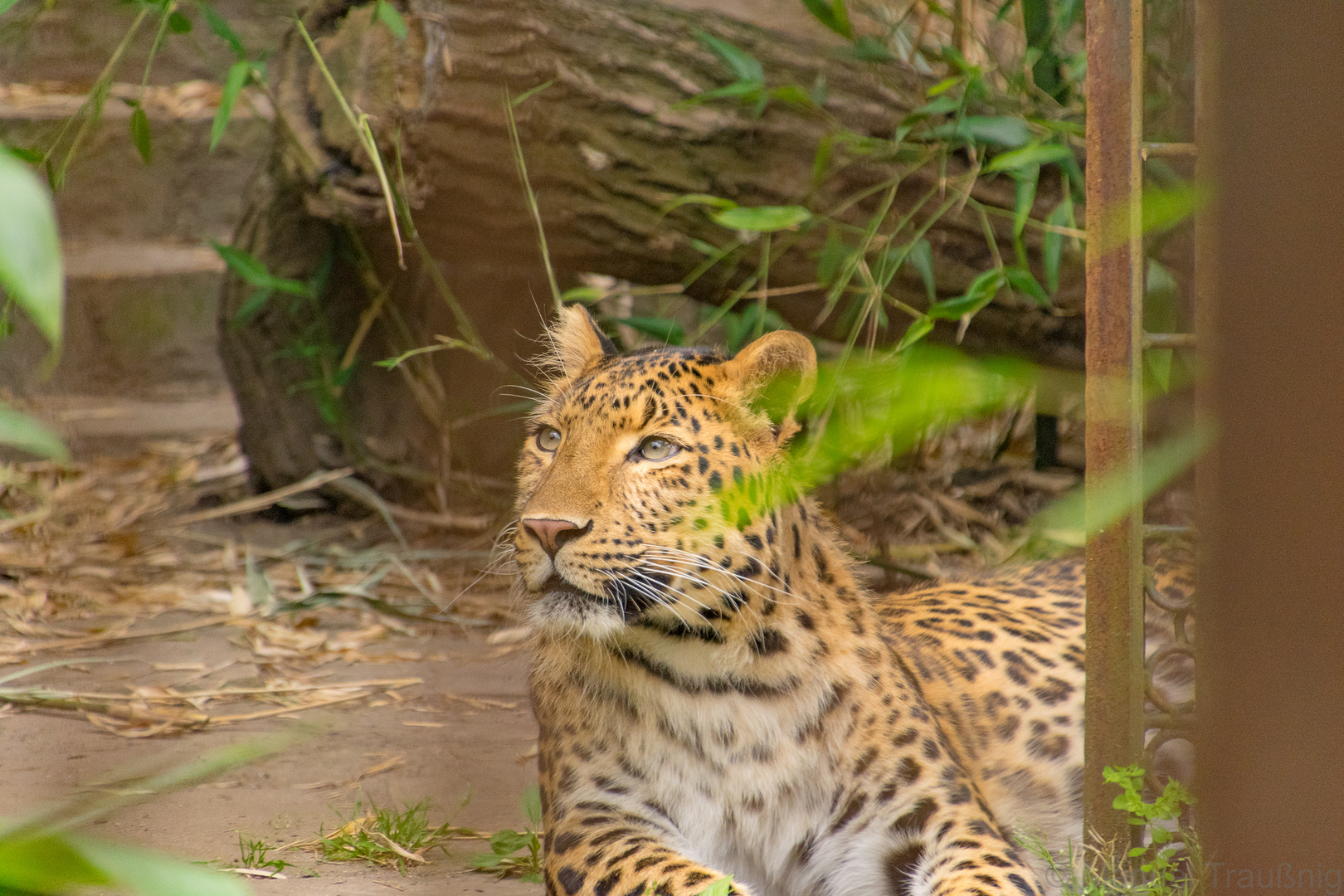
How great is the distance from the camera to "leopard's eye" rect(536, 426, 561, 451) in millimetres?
2809

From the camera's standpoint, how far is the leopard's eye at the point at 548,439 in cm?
281

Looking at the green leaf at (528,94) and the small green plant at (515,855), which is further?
the green leaf at (528,94)

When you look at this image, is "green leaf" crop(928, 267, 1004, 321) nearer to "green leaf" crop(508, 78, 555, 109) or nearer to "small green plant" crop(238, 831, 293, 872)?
"green leaf" crop(508, 78, 555, 109)

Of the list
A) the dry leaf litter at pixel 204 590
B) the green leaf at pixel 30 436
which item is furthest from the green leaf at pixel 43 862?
the dry leaf litter at pixel 204 590

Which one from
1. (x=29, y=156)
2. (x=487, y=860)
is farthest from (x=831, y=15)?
(x=487, y=860)

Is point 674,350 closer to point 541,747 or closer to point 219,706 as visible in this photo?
point 541,747

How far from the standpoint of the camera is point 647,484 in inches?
102

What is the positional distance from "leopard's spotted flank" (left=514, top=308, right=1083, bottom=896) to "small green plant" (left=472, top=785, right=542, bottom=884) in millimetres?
233

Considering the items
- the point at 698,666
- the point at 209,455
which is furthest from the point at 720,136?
the point at 209,455

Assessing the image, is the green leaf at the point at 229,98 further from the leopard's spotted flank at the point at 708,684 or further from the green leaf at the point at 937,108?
the green leaf at the point at 937,108

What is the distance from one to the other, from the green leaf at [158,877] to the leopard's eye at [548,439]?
226 centimetres

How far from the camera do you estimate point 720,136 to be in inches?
170

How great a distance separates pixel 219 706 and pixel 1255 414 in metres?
3.69

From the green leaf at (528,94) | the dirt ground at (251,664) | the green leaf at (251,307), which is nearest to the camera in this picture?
the dirt ground at (251,664)
